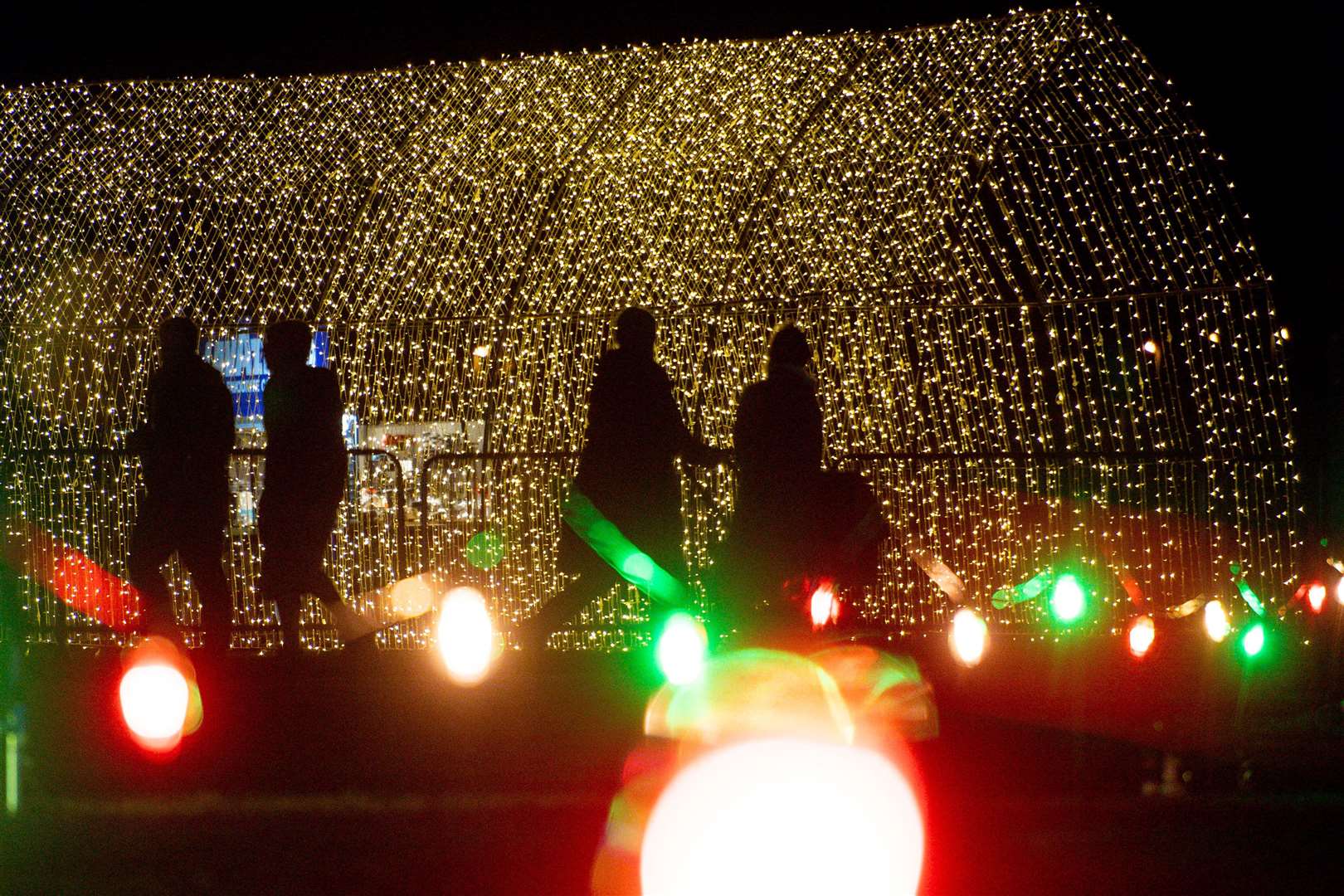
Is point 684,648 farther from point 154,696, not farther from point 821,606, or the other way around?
point 154,696

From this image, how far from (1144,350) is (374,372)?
4.89 m

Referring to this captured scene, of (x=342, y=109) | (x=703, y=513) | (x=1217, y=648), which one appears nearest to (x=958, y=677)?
(x=1217, y=648)

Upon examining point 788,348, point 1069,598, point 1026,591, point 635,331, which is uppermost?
point 635,331

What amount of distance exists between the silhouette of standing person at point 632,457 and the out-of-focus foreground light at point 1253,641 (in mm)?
2437

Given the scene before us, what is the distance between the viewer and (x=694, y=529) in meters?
9.16

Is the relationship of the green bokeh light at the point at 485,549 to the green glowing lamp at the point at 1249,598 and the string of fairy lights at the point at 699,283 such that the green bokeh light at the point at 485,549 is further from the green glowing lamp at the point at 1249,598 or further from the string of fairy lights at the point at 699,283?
the green glowing lamp at the point at 1249,598

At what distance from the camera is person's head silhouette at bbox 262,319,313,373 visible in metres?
7.49

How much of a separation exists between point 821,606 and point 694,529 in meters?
2.66

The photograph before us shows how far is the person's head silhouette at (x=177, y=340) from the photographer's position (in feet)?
25.3

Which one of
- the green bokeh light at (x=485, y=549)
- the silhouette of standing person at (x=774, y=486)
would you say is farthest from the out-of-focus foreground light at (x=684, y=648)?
the green bokeh light at (x=485, y=549)

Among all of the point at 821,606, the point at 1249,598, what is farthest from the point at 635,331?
the point at 1249,598

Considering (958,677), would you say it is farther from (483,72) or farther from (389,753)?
(483,72)

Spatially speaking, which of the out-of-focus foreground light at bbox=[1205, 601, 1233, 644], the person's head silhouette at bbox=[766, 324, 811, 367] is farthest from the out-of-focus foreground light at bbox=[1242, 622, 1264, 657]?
the person's head silhouette at bbox=[766, 324, 811, 367]

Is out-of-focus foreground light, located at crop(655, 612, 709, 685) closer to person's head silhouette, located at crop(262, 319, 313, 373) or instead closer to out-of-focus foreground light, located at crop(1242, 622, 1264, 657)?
out-of-focus foreground light, located at crop(1242, 622, 1264, 657)
